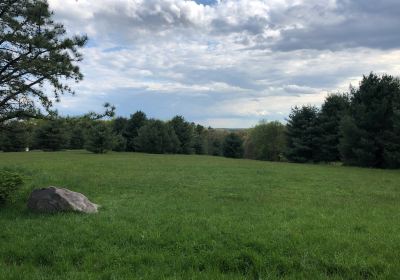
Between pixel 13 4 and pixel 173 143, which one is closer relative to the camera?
pixel 13 4

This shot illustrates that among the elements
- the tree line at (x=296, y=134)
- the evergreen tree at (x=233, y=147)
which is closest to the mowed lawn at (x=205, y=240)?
the tree line at (x=296, y=134)

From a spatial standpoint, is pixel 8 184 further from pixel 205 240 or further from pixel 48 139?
pixel 48 139

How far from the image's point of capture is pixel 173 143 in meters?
66.1

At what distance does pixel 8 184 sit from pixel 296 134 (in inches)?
1635

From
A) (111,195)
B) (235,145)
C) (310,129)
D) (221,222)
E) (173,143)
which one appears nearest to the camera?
(221,222)

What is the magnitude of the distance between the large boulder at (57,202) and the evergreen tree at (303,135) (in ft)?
128

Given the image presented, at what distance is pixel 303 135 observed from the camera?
47438mm

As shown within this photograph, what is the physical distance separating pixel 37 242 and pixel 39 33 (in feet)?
19.0

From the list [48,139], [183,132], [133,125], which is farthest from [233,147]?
[48,139]

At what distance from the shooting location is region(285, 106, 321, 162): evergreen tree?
46562mm

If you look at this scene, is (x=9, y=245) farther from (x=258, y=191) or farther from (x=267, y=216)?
(x=258, y=191)

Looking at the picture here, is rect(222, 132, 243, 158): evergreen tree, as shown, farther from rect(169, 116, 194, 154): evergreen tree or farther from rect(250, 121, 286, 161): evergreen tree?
rect(169, 116, 194, 154): evergreen tree

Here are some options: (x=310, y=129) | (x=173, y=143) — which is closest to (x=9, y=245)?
(x=310, y=129)

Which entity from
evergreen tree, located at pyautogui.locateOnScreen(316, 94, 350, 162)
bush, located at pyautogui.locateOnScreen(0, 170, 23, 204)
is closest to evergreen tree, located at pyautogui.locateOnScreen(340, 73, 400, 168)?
evergreen tree, located at pyautogui.locateOnScreen(316, 94, 350, 162)
